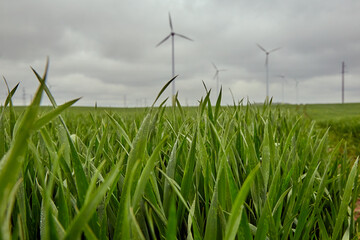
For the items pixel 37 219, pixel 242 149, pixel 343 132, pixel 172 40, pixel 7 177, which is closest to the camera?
pixel 7 177

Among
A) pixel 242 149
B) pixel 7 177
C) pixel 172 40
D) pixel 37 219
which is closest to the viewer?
pixel 7 177

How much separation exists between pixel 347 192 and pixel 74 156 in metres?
0.58

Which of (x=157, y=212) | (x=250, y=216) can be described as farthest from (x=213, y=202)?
(x=250, y=216)

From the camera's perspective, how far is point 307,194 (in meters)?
0.76

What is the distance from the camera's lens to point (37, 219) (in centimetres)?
62

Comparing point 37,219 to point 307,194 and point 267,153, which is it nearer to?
point 267,153

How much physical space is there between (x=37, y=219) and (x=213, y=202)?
386mm

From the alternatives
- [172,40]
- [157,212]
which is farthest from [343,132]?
[172,40]

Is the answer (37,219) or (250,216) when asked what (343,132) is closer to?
(250,216)

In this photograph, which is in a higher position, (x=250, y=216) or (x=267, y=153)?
(x=267, y=153)

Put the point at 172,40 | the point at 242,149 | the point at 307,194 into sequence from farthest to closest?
1. the point at 172,40
2. the point at 242,149
3. the point at 307,194

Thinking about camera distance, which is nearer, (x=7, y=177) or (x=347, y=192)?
(x=7, y=177)

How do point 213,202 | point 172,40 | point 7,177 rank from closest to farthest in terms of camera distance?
point 7,177 < point 213,202 < point 172,40

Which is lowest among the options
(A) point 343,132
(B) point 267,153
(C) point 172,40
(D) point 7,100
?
(A) point 343,132
